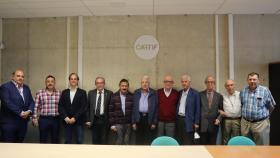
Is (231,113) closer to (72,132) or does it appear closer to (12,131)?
(72,132)

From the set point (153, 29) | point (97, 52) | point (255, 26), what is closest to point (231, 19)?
point (255, 26)

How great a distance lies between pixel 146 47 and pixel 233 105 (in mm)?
2144

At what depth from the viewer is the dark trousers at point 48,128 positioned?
4809 millimetres

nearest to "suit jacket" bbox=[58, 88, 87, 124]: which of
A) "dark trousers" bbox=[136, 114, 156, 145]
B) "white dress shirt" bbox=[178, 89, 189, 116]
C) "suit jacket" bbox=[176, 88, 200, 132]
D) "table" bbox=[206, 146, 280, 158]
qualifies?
"dark trousers" bbox=[136, 114, 156, 145]

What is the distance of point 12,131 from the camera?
15.0 ft

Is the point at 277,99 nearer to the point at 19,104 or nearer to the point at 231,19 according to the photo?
the point at 231,19

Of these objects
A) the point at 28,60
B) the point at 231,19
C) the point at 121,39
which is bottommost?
the point at 28,60

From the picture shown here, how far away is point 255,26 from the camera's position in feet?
18.2

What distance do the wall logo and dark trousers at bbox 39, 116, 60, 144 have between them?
Answer: 7.02 ft

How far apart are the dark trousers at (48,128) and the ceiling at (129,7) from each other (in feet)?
6.92

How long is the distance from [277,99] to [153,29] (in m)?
2.82

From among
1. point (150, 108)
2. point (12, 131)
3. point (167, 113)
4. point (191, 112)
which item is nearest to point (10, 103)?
point (12, 131)

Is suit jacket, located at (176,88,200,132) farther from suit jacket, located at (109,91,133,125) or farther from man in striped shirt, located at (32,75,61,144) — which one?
man in striped shirt, located at (32,75,61,144)

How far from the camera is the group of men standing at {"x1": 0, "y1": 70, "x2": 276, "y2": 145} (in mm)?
4578
